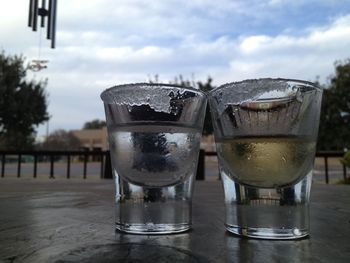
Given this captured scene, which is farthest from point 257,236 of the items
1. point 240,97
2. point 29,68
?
point 29,68

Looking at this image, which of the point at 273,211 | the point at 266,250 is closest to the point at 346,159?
the point at 273,211

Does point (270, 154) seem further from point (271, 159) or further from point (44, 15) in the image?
point (44, 15)

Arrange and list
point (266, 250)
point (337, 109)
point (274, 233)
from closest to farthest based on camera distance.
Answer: point (266, 250) < point (274, 233) < point (337, 109)

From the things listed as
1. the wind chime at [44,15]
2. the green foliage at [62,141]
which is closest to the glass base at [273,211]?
the wind chime at [44,15]

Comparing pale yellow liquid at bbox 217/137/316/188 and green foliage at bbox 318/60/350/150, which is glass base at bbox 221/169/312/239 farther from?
green foliage at bbox 318/60/350/150

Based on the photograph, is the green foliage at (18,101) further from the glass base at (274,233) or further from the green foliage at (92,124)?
the green foliage at (92,124)

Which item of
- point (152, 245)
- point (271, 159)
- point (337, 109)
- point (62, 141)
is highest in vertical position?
point (337, 109)
